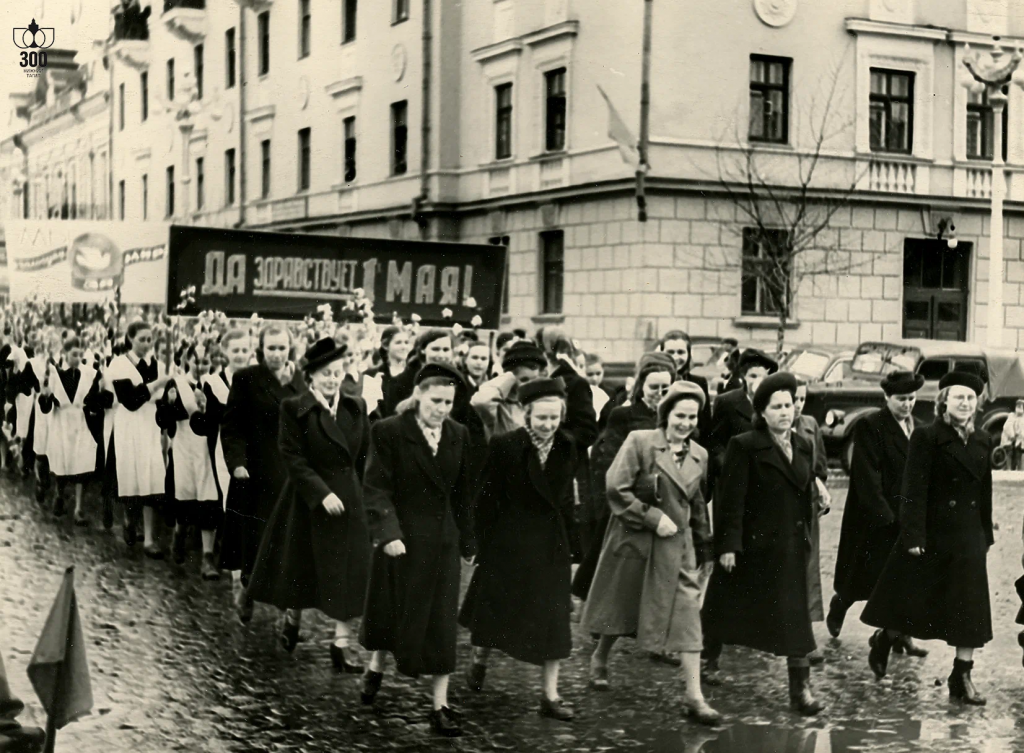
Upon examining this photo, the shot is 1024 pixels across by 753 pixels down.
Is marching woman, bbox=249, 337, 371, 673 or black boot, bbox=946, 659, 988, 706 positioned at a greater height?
marching woman, bbox=249, 337, 371, 673

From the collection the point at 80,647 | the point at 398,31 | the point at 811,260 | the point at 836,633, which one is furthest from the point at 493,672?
the point at 398,31

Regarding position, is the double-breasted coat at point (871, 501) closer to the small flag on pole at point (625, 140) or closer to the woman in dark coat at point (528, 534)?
the woman in dark coat at point (528, 534)

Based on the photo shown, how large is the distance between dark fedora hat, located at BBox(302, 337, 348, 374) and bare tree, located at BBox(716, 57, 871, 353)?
17.3 m

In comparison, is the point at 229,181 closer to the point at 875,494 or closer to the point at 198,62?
the point at 198,62

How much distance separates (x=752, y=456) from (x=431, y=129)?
924 inches

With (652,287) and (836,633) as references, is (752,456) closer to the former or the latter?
(836,633)

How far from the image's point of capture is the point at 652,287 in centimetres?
2486

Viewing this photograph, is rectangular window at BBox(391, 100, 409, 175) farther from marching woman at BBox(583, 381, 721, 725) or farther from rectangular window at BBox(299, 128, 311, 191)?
marching woman at BBox(583, 381, 721, 725)

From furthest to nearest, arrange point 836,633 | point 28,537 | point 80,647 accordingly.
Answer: point 28,537, point 836,633, point 80,647

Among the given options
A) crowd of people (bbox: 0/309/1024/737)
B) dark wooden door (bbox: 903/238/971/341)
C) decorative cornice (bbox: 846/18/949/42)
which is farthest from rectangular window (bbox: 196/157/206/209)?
crowd of people (bbox: 0/309/1024/737)

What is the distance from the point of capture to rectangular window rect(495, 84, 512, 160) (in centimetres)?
2869

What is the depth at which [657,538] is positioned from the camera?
284 inches

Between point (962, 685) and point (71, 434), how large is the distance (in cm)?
920

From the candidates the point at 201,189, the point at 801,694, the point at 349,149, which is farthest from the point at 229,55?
the point at 801,694
